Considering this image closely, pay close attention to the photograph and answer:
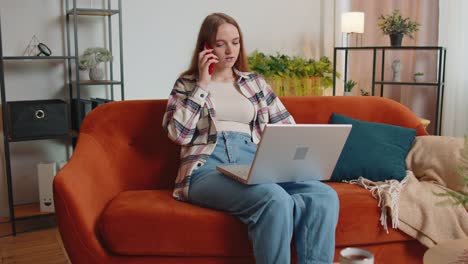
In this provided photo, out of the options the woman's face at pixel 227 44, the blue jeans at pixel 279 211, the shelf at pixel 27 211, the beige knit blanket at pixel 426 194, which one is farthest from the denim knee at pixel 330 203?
the shelf at pixel 27 211

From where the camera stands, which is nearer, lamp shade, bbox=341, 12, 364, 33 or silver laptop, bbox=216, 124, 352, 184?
silver laptop, bbox=216, 124, 352, 184

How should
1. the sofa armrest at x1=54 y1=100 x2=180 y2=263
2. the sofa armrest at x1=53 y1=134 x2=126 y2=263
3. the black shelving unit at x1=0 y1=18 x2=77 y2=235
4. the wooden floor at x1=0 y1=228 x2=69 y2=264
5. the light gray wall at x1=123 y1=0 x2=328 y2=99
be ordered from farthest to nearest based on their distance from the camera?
1. the light gray wall at x1=123 y1=0 x2=328 y2=99
2. the black shelving unit at x1=0 y1=18 x2=77 y2=235
3. the wooden floor at x1=0 y1=228 x2=69 y2=264
4. the sofa armrest at x1=54 y1=100 x2=180 y2=263
5. the sofa armrest at x1=53 y1=134 x2=126 y2=263

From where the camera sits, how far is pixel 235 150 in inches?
80.1

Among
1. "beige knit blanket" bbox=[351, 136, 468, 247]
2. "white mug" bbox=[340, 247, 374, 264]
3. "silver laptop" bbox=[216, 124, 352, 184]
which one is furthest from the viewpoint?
"beige knit blanket" bbox=[351, 136, 468, 247]

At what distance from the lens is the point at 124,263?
181 cm

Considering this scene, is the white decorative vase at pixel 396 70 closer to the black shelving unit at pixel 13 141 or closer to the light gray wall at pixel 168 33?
the light gray wall at pixel 168 33

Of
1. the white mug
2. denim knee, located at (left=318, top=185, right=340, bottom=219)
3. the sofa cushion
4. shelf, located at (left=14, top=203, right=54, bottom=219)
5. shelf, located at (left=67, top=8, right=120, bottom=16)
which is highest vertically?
shelf, located at (left=67, top=8, right=120, bottom=16)

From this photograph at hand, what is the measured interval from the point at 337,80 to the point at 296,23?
2.03ft

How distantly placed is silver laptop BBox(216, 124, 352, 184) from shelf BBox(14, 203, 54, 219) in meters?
1.60

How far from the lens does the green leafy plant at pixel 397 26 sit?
3.85 meters

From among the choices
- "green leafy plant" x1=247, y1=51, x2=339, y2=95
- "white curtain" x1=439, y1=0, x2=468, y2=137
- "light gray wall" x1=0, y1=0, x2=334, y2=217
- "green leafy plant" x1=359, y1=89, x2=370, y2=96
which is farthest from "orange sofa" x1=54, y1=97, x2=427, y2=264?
"green leafy plant" x1=359, y1=89, x2=370, y2=96

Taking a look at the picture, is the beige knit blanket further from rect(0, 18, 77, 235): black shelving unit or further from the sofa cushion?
rect(0, 18, 77, 235): black shelving unit

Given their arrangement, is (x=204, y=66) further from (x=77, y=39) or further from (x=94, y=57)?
(x=77, y=39)

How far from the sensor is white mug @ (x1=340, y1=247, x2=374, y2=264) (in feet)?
3.73
